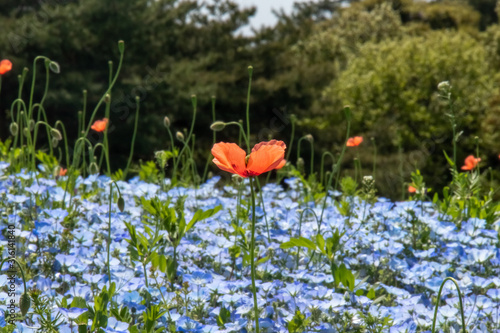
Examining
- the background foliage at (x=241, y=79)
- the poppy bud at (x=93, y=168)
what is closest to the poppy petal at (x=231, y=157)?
the poppy bud at (x=93, y=168)

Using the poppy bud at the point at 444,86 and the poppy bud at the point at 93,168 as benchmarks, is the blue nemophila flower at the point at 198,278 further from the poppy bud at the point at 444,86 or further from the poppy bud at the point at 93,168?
the poppy bud at the point at 444,86

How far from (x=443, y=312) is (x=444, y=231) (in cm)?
58

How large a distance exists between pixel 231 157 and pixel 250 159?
0.13 ft

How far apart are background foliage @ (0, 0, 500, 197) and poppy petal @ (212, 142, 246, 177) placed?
9.28m

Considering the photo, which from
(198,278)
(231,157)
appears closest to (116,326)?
(198,278)

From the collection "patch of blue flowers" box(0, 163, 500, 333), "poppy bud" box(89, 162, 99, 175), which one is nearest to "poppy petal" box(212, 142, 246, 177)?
"patch of blue flowers" box(0, 163, 500, 333)

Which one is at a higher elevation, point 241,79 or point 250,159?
point 250,159

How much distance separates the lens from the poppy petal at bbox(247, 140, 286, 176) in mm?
1025

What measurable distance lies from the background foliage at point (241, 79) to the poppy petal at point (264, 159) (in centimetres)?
927

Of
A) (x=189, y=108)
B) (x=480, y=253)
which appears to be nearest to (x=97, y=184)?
(x=480, y=253)

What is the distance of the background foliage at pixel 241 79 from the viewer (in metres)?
10.9

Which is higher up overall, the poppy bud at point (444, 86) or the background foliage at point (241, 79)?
the poppy bud at point (444, 86)

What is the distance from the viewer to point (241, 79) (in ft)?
44.6

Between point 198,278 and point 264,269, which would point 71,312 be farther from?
point 264,269
